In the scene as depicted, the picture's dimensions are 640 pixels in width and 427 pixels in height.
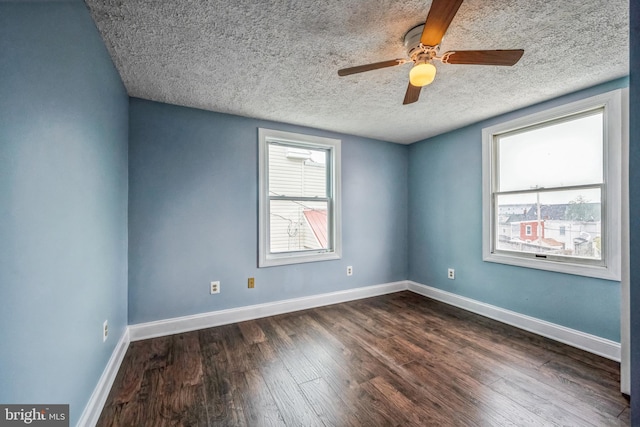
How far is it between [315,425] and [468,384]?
1.12 meters

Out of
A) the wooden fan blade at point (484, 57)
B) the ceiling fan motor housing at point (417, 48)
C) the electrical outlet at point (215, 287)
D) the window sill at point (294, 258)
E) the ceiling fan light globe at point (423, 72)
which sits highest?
the ceiling fan motor housing at point (417, 48)

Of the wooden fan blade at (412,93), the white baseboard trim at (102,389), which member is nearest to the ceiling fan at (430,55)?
the wooden fan blade at (412,93)

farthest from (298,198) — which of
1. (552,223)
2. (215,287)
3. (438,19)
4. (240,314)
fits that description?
(552,223)

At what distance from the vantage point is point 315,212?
352cm

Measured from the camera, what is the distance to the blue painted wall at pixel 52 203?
2.94 ft

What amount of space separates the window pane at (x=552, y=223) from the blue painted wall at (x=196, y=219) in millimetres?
2048

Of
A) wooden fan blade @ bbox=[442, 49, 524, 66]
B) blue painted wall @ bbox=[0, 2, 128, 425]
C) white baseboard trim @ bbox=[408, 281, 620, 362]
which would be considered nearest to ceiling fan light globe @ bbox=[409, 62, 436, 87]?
wooden fan blade @ bbox=[442, 49, 524, 66]

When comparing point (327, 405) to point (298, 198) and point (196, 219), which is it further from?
point (298, 198)

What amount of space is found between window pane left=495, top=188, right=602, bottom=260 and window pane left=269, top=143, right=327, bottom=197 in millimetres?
2163

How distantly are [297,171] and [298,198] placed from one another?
0.35 metres

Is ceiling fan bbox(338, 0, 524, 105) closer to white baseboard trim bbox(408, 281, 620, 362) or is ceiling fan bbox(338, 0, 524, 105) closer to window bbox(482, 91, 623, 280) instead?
window bbox(482, 91, 623, 280)

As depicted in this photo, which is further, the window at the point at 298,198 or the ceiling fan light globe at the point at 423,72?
the window at the point at 298,198

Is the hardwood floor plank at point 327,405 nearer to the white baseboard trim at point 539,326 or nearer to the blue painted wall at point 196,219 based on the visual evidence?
the blue painted wall at point 196,219

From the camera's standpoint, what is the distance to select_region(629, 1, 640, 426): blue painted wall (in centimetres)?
60
